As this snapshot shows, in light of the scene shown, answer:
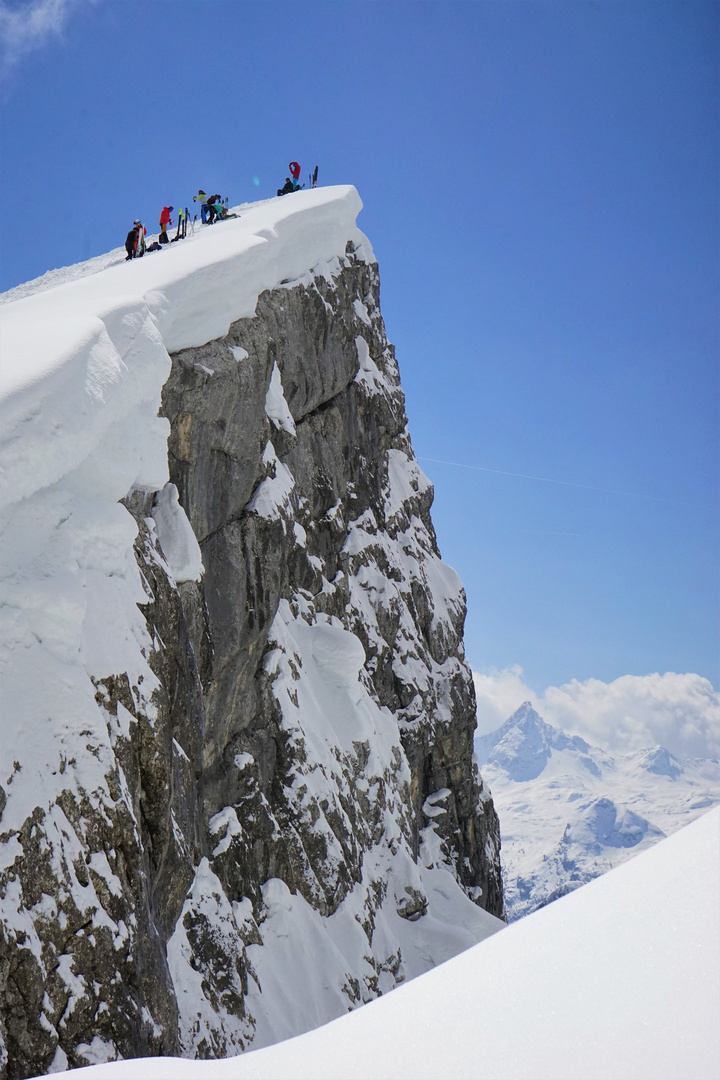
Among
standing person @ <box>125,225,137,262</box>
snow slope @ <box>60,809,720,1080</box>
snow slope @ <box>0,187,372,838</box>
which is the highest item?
standing person @ <box>125,225,137,262</box>

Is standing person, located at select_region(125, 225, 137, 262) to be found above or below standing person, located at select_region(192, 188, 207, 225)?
below

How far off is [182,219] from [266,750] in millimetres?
18327

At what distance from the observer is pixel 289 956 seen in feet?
70.5

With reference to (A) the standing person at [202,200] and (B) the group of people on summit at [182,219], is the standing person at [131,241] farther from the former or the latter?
(A) the standing person at [202,200]

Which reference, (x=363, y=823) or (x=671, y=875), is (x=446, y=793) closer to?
(x=363, y=823)

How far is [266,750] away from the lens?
2367 centimetres

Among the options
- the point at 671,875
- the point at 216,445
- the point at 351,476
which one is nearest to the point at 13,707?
the point at 671,875

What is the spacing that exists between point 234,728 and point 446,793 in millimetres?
21146

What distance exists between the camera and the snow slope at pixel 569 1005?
2104 mm

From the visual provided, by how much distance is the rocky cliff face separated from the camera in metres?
9.16

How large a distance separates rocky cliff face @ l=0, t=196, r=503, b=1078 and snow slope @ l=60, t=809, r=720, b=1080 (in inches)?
275

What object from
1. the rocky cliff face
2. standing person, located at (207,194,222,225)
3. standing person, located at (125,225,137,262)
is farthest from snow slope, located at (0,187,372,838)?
standing person, located at (207,194,222,225)

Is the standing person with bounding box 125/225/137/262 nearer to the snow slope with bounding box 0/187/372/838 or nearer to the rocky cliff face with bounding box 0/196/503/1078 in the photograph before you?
the rocky cliff face with bounding box 0/196/503/1078

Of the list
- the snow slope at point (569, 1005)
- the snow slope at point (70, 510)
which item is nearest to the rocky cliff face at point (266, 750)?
the snow slope at point (70, 510)
